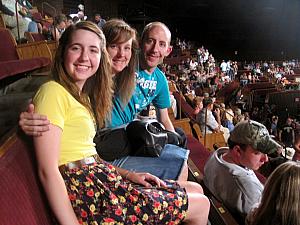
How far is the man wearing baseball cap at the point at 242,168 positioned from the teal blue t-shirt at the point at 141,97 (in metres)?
0.29

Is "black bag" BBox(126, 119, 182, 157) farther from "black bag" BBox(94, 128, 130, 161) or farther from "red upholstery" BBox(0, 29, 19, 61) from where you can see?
"red upholstery" BBox(0, 29, 19, 61)

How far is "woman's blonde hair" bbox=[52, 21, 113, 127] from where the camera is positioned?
25.0 inches

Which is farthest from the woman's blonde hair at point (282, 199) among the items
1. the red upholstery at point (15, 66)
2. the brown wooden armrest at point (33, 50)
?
the brown wooden armrest at point (33, 50)

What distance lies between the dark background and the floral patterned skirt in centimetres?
835

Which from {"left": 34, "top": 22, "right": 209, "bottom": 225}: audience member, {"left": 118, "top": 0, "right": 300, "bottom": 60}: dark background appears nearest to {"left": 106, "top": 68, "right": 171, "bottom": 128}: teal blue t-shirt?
{"left": 34, "top": 22, "right": 209, "bottom": 225}: audience member

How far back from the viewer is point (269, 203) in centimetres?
70

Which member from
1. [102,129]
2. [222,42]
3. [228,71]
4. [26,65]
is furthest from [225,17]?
[102,129]

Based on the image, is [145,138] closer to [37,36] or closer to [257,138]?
[257,138]

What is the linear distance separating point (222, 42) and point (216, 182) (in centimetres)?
934

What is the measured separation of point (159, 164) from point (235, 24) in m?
9.40

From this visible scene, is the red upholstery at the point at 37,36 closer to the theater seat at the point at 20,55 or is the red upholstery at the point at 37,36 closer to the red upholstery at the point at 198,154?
the theater seat at the point at 20,55

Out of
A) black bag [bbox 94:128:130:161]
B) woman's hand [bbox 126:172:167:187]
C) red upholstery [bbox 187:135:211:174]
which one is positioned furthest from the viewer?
red upholstery [bbox 187:135:211:174]

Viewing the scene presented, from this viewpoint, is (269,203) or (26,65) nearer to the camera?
(269,203)

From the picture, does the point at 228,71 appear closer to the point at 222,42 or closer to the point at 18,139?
the point at 222,42
